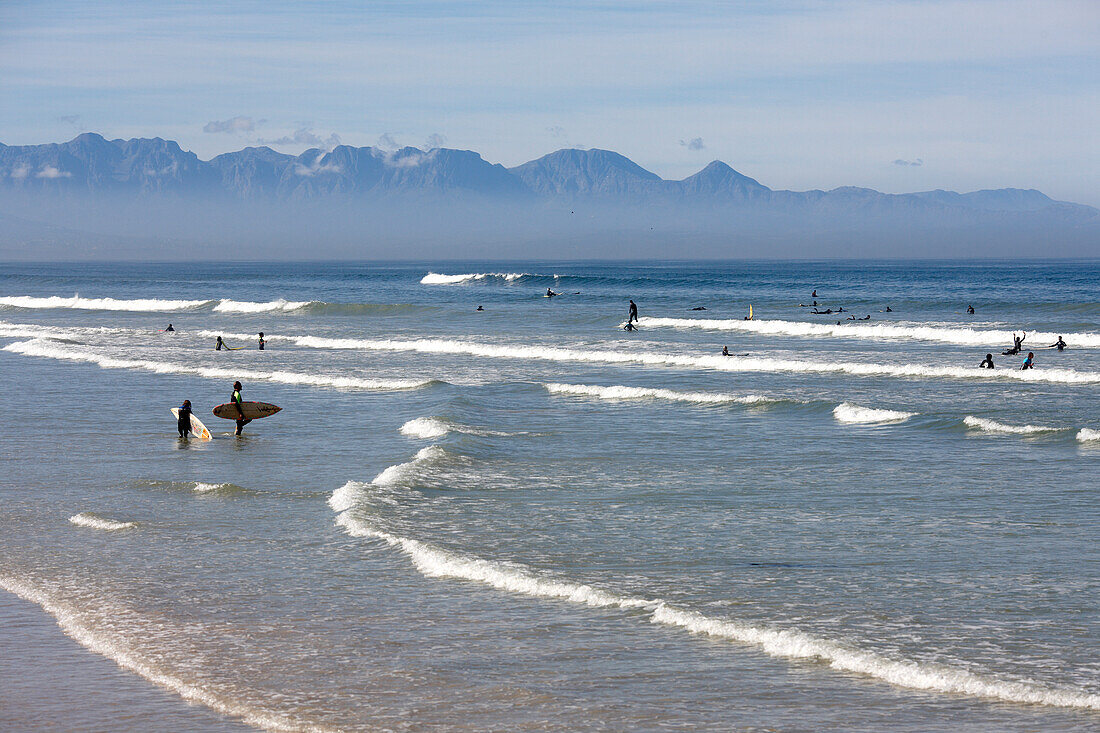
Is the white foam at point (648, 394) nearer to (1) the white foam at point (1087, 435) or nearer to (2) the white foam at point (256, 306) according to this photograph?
Result: (1) the white foam at point (1087, 435)

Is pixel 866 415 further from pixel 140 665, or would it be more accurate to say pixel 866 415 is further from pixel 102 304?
pixel 102 304

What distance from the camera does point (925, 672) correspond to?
922cm

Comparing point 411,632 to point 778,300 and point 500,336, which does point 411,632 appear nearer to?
point 500,336

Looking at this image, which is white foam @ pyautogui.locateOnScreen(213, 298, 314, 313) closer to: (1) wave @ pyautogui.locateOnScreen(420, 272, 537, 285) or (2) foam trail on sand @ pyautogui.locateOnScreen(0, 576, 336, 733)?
(1) wave @ pyautogui.locateOnScreen(420, 272, 537, 285)

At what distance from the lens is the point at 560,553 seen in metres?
13.4

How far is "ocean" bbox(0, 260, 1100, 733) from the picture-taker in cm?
A: 889

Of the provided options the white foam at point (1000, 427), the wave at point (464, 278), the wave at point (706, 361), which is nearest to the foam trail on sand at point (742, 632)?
the white foam at point (1000, 427)

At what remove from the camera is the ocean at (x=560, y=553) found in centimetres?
889

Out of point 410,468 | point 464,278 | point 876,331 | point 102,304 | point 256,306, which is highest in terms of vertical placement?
point 464,278

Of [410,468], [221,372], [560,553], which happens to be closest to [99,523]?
[410,468]

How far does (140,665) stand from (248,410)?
15876 millimetres

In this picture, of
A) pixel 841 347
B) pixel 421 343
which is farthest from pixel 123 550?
pixel 841 347

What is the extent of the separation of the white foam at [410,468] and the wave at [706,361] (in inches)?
764

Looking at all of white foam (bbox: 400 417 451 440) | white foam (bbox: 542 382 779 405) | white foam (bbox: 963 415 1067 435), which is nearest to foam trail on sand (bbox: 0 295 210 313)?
white foam (bbox: 542 382 779 405)
